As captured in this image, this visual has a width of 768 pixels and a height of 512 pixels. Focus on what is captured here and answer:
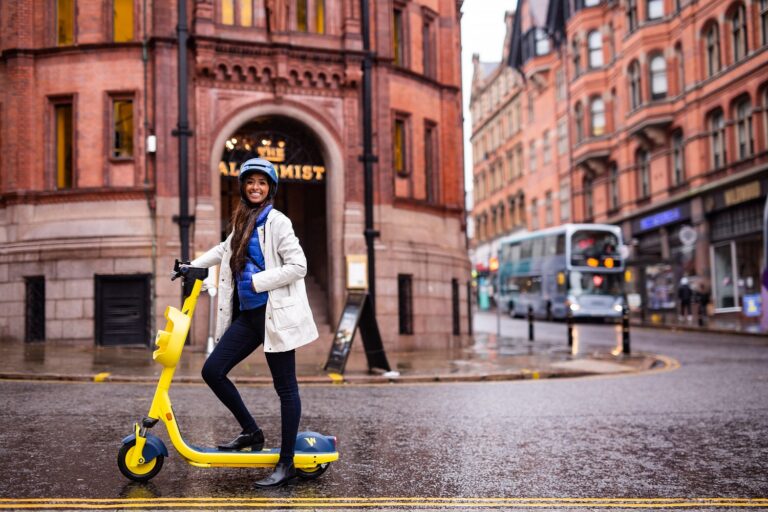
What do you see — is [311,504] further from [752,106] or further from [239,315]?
[752,106]

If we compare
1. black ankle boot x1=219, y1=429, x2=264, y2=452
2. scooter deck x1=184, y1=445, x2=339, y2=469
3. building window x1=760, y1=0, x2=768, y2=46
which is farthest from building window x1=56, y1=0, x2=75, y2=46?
building window x1=760, y1=0, x2=768, y2=46

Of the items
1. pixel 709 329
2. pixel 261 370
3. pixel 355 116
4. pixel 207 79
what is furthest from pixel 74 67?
pixel 709 329

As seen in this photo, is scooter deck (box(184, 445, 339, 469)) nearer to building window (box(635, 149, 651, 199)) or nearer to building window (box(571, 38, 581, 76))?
building window (box(635, 149, 651, 199))

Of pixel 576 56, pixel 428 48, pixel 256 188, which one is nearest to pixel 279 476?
pixel 256 188

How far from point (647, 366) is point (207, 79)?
37.5 ft

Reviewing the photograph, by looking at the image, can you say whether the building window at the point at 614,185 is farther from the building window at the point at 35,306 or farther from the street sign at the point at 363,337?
the street sign at the point at 363,337

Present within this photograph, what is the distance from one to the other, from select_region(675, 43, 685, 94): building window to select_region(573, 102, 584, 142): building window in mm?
9304

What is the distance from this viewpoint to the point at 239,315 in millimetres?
5699

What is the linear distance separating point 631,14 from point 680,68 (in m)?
5.65

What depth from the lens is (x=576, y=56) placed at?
52438 millimetres

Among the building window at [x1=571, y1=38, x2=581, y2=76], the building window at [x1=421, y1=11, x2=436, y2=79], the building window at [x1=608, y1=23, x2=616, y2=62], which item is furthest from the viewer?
the building window at [x1=571, y1=38, x2=581, y2=76]

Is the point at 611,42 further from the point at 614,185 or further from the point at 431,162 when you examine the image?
the point at 431,162

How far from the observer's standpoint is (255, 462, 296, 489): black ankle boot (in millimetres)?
5395

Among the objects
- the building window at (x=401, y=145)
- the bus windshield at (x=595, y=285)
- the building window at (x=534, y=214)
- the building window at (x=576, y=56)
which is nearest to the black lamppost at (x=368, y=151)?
the building window at (x=401, y=145)
